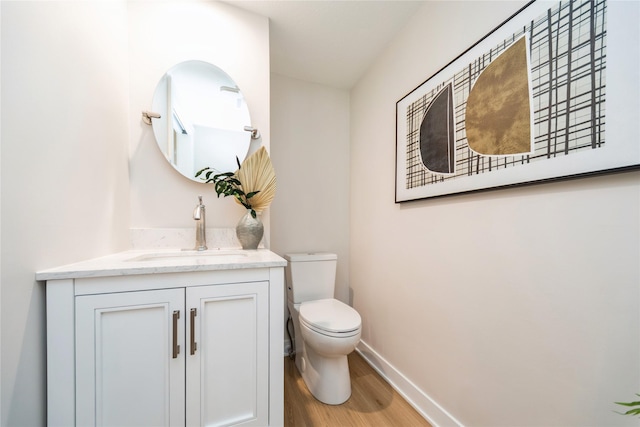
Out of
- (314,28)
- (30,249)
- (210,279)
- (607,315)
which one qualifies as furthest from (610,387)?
(314,28)

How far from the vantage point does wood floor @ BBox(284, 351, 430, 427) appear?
3.93 feet

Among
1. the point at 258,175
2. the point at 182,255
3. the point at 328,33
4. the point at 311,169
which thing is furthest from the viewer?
the point at 311,169

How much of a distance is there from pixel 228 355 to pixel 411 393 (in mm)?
1120

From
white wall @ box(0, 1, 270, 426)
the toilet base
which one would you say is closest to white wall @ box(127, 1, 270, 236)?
white wall @ box(0, 1, 270, 426)

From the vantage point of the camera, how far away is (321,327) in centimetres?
126

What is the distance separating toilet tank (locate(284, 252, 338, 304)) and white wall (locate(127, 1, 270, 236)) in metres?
0.42

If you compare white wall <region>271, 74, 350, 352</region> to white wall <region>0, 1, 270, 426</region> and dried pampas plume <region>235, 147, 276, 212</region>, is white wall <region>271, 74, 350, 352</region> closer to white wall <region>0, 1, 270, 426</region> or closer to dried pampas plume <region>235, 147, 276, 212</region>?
white wall <region>0, 1, 270, 426</region>

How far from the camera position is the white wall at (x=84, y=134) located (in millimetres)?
622

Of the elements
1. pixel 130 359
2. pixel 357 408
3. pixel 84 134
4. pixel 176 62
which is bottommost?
pixel 357 408

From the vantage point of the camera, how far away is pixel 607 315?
66 centimetres

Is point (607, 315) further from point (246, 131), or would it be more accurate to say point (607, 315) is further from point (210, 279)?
point (246, 131)

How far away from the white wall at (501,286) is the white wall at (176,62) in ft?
3.07

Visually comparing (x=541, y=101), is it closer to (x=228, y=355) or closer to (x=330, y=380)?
(x=228, y=355)

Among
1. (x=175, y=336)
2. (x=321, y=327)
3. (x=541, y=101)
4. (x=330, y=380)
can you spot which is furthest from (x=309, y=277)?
(x=541, y=101)
